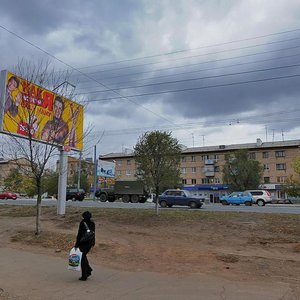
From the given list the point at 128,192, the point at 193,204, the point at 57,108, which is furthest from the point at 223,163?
the point at 57,108

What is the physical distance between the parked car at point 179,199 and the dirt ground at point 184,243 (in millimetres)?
13329

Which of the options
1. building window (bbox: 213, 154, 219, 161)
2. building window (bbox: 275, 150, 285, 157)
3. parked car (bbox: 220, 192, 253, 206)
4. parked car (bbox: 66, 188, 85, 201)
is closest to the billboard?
parked car (bbox: 220, 192, 253, 206)

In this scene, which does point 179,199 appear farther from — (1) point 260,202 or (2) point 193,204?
(1) point 260,202

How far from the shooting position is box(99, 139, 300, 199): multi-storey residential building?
83.7m

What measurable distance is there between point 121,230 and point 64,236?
242 cm

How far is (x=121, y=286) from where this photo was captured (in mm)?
7703

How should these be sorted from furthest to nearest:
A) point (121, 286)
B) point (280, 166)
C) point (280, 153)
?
point (280, 153)
point (280, 166)
point (121, 286)

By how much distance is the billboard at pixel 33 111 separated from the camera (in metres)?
16.6

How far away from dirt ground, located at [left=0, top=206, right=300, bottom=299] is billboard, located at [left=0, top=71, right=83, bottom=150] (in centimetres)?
414

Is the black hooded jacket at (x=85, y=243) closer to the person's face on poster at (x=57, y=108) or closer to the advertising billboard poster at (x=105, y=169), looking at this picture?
the person's face on poster at (x=57, y=108)

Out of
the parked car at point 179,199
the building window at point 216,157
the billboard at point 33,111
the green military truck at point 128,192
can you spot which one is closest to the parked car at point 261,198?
the parked car at point 179,199

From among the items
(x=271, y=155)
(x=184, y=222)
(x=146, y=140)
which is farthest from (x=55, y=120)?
(x=271, y=155)

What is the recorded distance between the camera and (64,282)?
805cm

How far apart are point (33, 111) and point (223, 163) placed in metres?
76.3
